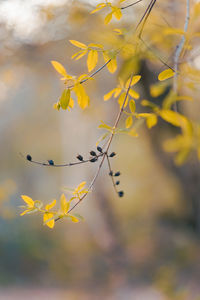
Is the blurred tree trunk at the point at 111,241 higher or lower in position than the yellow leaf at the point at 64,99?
higher

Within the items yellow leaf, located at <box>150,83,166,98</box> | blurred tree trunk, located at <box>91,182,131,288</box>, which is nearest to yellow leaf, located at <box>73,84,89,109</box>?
yellow leaf, located at <box>150,83,166,98</box>

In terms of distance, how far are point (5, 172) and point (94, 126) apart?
6448 mm

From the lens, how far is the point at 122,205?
855 cm

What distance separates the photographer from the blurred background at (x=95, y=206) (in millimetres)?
3213

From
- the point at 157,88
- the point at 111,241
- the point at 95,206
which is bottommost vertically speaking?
the point at 157,88

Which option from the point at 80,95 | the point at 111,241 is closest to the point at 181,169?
the point at 111,241

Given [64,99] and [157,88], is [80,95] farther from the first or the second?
[157,88]

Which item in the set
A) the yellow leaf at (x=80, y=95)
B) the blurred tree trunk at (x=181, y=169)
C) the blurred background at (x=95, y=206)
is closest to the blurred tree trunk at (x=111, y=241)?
the blurred background at (x=95, y=206)

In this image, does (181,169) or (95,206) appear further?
(95,206)

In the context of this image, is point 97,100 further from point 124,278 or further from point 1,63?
point 124,278

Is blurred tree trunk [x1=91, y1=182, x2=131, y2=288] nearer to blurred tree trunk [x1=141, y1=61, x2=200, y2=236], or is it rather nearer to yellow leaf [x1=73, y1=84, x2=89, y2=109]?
blurred tree trunk [x1=141, y1=61, x2=200, y2=236]

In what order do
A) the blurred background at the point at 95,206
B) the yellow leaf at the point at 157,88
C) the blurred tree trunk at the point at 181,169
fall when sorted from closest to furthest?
the yellow leaf at the point at 157,88
the blurred background at the point at 95,206
the blurred tree trunk at the point at 181,169

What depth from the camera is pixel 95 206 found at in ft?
22.6

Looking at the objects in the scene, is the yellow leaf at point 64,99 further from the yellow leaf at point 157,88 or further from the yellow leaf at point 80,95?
the yellow leaf at point 157,88
